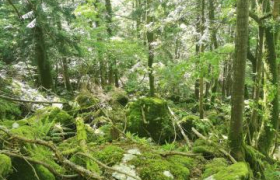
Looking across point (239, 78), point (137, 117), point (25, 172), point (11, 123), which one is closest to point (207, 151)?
point (239, 78)

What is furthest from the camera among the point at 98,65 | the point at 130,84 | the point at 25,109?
the point at 130,84

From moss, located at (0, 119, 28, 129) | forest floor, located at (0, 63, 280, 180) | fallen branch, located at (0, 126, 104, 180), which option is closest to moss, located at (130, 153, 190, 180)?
forest floor, located at (0, 63, 280, 180)

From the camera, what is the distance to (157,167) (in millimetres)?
4176

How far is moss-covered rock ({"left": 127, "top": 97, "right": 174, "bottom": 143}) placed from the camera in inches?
310

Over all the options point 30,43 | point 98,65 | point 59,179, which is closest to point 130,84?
point 98,65

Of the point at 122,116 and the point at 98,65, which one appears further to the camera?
the point at 98,65

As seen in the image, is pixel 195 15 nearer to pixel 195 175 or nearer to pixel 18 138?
pixel 195 175

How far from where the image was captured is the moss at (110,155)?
4176 millimetres

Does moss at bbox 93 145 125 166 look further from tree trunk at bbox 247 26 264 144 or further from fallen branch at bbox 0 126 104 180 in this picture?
tree trunk at bbox 247 26 264 144

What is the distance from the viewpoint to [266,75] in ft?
24.2

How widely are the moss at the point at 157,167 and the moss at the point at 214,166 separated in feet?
1.21

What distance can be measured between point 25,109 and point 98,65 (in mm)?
7531

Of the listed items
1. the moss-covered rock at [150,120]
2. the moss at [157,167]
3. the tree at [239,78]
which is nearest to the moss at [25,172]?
the moss at [157,167]

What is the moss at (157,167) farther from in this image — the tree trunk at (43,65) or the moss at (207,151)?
the tree trunk at (43,65)
